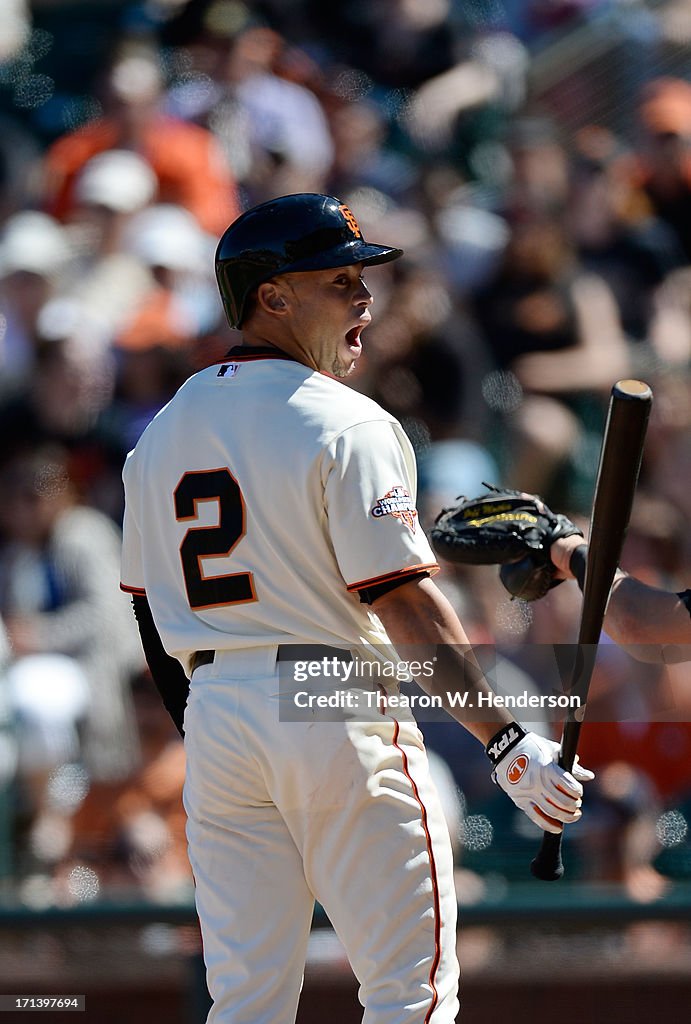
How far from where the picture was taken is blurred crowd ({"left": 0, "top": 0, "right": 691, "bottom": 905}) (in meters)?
4.65

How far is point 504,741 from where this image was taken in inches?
107

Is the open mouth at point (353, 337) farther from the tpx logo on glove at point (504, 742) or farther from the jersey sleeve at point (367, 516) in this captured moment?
the tpx logo on glove at point (504, 742)

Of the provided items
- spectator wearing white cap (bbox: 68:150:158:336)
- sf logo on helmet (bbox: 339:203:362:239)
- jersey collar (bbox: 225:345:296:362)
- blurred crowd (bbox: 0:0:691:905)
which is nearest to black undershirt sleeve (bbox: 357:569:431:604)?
jersey collar (bbox: 225:345:296:362)

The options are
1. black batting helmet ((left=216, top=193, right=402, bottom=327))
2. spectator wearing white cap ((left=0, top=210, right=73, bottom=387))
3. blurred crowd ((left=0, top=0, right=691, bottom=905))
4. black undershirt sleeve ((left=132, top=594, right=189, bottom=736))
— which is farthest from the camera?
spectator wearing white cap ((left=0, top=210, right=73, bottom=387))

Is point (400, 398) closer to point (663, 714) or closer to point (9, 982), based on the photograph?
point (663, 714)

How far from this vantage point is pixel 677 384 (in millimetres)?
5832

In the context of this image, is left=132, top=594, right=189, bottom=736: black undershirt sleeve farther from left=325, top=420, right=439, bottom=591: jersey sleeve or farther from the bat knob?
the bat knob

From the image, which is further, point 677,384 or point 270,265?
point 677,384

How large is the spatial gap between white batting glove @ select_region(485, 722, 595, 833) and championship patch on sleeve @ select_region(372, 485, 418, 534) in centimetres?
42

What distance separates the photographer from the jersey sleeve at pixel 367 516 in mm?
2686

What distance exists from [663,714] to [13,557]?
2.39 metres

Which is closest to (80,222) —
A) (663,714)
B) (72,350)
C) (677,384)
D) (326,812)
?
(72,350)

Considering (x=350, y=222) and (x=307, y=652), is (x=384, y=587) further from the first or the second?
(x=350, y=222)

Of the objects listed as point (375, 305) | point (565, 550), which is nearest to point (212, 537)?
point (565, 550)
